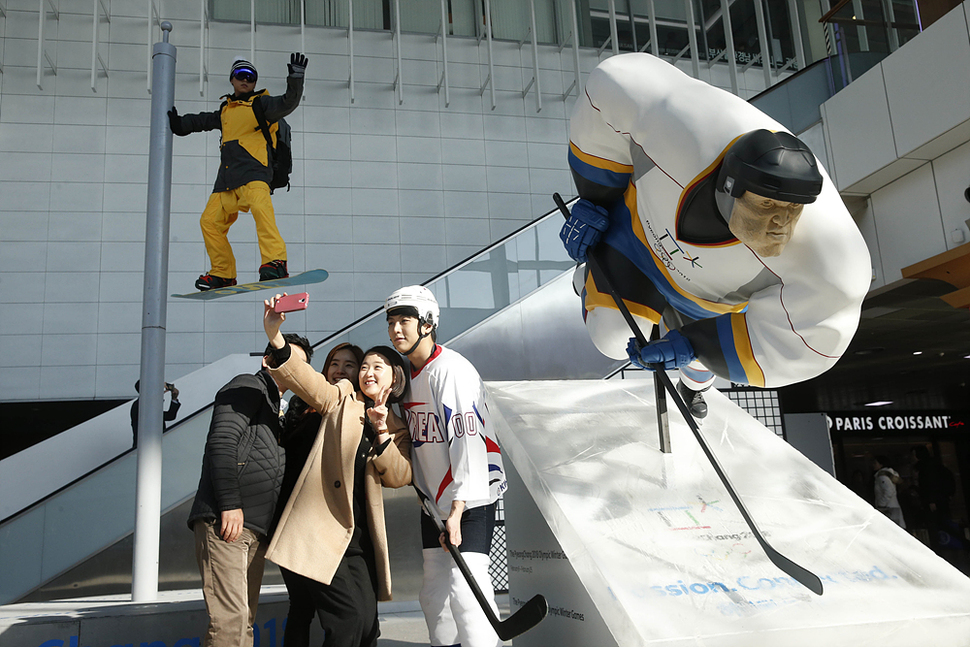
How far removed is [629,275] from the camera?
8.29 ft

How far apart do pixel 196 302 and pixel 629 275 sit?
9.11m

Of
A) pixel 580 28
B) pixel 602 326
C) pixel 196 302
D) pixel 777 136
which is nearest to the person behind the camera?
pixel 777 136

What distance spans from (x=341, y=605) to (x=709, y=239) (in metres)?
1.68

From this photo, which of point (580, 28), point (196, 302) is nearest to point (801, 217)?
point (196, 302)

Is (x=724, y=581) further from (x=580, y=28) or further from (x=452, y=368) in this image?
(x=580, y=28)

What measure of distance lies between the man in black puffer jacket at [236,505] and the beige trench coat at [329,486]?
0.47 ft

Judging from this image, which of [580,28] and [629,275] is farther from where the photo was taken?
[580,28]

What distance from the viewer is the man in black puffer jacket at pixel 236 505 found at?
2307 millimetres

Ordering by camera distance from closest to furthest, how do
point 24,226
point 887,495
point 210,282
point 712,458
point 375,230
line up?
point 712,458 < point 210,282 < point 887,495 < point 24,226 < point 375,230

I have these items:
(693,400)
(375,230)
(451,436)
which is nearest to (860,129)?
(693,400)

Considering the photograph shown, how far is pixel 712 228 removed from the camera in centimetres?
195

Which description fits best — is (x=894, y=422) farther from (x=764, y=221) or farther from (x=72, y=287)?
(x=72, y=287)

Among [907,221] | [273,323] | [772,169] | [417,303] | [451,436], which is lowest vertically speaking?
[451,436]

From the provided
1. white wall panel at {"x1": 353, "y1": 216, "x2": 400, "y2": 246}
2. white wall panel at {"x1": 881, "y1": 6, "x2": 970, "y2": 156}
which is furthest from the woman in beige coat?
white wall panel at {"x1": 353, "y1": 216, "x2": 400, "y2": 246}
